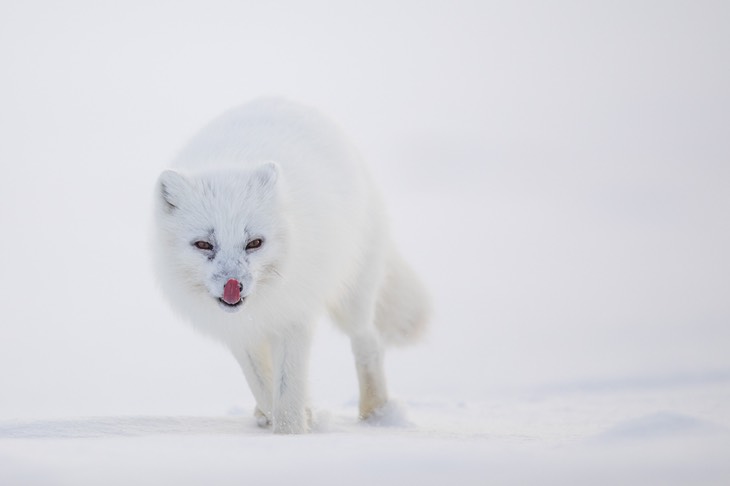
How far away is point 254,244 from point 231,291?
27 centimetres

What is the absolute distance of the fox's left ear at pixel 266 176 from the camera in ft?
11.4

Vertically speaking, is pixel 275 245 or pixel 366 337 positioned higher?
pixel 275 245

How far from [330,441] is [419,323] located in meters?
2.98

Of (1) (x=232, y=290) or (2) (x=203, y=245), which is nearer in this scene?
(1) (x=232, y=290)

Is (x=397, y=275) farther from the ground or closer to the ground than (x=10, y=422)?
farther from the ground

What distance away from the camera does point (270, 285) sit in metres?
3.56

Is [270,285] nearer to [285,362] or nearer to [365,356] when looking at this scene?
[285,362]

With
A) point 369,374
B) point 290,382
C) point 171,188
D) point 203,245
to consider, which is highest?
point 171,188

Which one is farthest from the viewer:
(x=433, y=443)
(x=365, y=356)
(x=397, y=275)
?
(x=397, y=275)

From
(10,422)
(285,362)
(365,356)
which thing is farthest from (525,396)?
(10,422)

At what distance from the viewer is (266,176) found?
11.5ft

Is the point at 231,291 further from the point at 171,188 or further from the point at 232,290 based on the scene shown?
the point at 171,188

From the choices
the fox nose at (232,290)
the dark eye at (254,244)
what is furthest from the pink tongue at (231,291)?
the dark eye at (254,244)

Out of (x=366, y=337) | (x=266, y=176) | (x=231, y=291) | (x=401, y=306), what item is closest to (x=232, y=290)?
(x=231, y=291)
